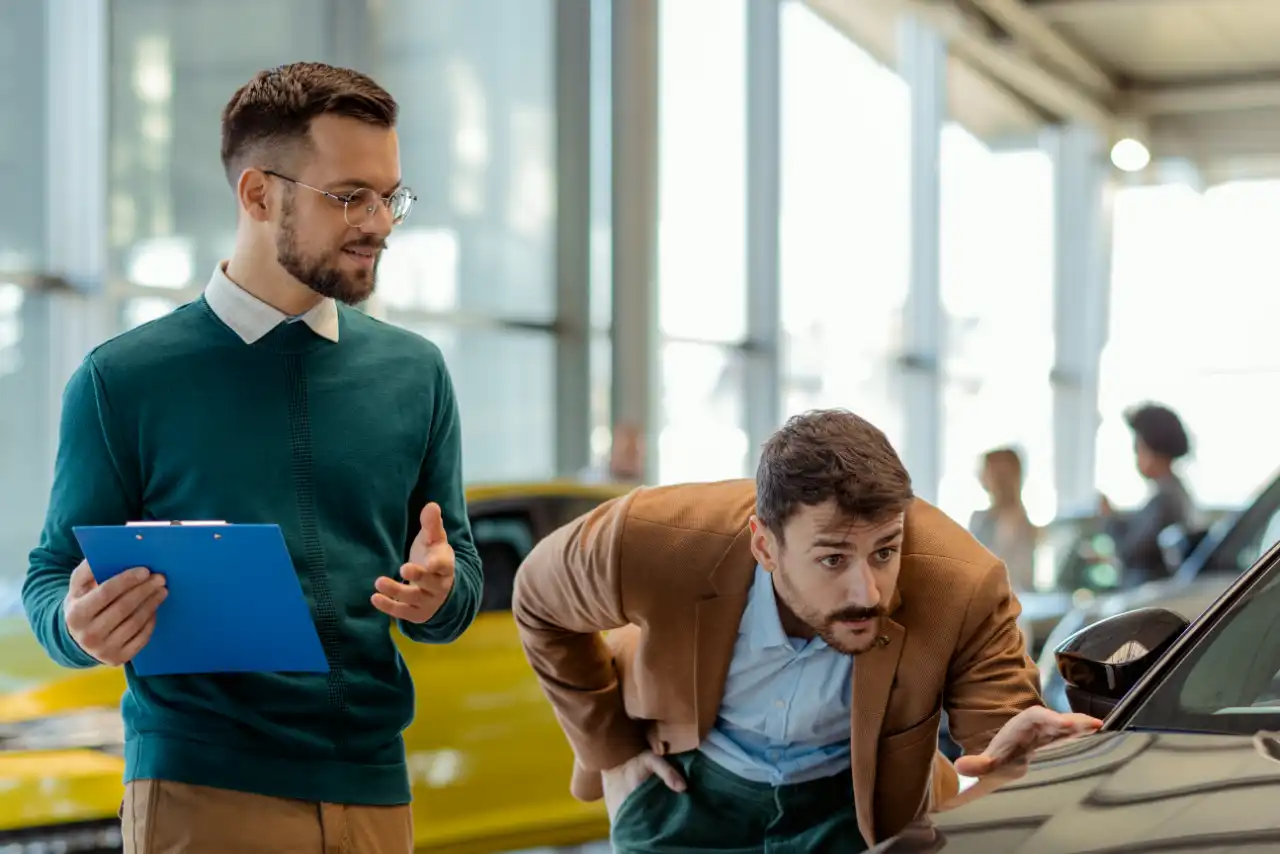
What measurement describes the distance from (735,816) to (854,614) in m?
0.53

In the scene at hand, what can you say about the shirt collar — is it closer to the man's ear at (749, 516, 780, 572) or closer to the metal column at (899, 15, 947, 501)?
the man's ear at (749, 516, 780, 572)

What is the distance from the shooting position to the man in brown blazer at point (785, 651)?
8.70 feet

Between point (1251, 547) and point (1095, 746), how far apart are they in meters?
4.55

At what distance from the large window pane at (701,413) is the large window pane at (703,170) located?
0.18 meters

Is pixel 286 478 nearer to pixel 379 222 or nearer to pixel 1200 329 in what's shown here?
pixel 379 222

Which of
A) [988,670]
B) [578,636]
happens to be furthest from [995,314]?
[988,670]

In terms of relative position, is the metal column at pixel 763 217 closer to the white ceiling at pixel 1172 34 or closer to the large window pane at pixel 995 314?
the large window pane at pixel 995 314

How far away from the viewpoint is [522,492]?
575 cm

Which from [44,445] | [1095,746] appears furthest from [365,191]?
[44,445]

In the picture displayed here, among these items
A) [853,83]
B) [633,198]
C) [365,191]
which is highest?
[853,83]

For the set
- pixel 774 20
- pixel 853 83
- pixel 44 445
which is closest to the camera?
pixel 44 445

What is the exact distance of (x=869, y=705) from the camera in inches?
111

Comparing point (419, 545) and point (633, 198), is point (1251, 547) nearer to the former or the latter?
point (419, 545)

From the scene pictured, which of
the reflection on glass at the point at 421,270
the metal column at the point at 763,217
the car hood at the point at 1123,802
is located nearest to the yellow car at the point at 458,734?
the car hood at the point at 1123,802
